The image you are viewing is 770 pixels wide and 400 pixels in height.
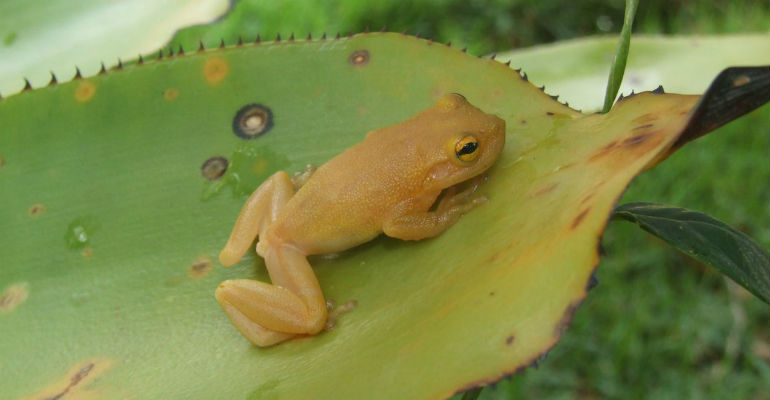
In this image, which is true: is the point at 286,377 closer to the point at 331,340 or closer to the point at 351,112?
the point at 331,340

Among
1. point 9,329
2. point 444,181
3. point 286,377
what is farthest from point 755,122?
point 9,329

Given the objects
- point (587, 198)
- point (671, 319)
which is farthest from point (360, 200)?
point (671, 319)

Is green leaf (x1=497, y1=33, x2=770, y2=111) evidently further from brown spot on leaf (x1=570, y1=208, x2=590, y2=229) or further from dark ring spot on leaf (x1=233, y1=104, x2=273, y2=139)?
brown spot on leaf (x1=570, y1=208, x2=590, y2=229)

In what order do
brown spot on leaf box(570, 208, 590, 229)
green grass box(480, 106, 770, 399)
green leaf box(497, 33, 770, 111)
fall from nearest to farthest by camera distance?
brown spot on leaf box(570, 208, 590, 229) < green leaf box(497, 33, 770, 111) < green grass box(480, 106, 770, 399)

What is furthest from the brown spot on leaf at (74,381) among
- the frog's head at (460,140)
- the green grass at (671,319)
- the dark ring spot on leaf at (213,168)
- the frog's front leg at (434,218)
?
the green grass at (671,319)

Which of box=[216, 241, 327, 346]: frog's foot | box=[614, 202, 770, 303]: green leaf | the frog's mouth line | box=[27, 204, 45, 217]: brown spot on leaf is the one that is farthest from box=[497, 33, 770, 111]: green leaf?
box=[27, 204, 45, 217]: brown spot on leaf

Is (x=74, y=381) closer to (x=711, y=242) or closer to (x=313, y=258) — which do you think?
(x=313, y=258)

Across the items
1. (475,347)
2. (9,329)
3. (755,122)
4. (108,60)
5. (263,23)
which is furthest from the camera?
(263,23)

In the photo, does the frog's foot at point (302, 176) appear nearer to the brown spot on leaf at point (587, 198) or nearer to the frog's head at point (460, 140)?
the frog's head at point (460, 140)
